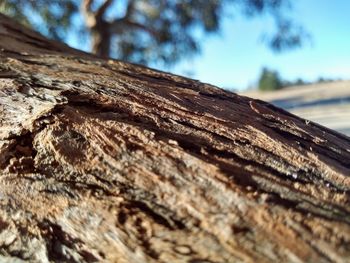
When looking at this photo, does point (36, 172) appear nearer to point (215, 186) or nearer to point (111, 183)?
point (111, 183)

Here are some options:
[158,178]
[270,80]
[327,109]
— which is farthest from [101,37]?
[270,80]

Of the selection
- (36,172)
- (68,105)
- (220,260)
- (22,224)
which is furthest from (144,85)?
(220,260)

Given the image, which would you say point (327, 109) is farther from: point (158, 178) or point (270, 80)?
point (270, 80)

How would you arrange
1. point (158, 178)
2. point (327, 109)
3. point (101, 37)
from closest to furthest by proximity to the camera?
point (158, 178), point (101, 37), point (327, 109)

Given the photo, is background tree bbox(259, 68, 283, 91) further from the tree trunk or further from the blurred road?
the tree trunk

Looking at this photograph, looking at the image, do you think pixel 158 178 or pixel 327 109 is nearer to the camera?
pixel 158 178

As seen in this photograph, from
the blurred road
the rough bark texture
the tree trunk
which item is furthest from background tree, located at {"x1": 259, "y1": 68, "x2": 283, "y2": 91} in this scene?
the rough bark texture
